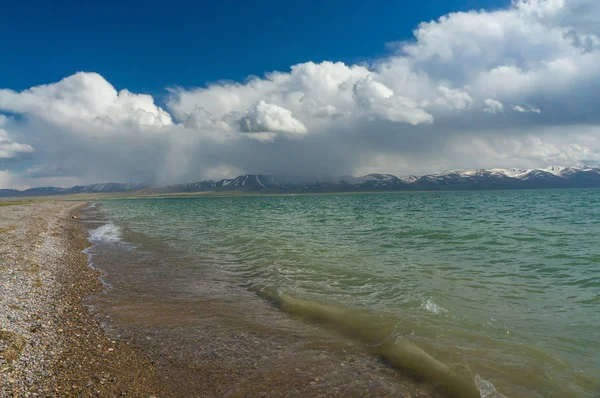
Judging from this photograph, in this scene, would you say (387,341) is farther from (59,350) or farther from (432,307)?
(59,350)

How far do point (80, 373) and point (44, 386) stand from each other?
2.39ft

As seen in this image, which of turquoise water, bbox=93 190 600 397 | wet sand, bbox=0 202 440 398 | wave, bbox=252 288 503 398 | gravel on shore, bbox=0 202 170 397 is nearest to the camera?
gravel on shore, bbox=0 202 170 397

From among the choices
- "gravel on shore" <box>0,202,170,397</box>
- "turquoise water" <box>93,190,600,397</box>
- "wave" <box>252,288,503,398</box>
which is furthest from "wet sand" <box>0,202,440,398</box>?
"turquoise water" <box>93,190,600,397</box>

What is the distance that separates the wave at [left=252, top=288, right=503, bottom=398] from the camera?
780 centimetres

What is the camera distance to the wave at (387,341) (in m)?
7.80

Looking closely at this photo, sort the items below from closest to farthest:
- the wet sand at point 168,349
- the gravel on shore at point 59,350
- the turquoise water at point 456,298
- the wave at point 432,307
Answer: the gravel on shore at point 59,350 < the wet sand at point 168,349 < the turquoise water at point 456,298 < the wave at point 432,307

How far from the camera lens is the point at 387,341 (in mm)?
10109

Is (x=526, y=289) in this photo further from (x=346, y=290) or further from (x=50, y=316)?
(x=50, y=316)

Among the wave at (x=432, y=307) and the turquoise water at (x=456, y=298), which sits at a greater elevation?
the wave at (x=432, y=307)

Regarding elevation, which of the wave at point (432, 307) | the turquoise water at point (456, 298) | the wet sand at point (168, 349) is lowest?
the turquoise water at point (456, 298)

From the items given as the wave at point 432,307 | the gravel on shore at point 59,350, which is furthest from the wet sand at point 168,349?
the wave at point 432,307

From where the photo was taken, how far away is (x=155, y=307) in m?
13.2

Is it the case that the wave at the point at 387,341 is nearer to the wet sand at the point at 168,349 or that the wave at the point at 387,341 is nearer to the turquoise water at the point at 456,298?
the turquoise water at the point at 456,298

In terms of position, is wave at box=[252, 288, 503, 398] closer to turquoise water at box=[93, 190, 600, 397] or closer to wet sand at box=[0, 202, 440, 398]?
turquoise water at box=[93, 190, 600, 397]
